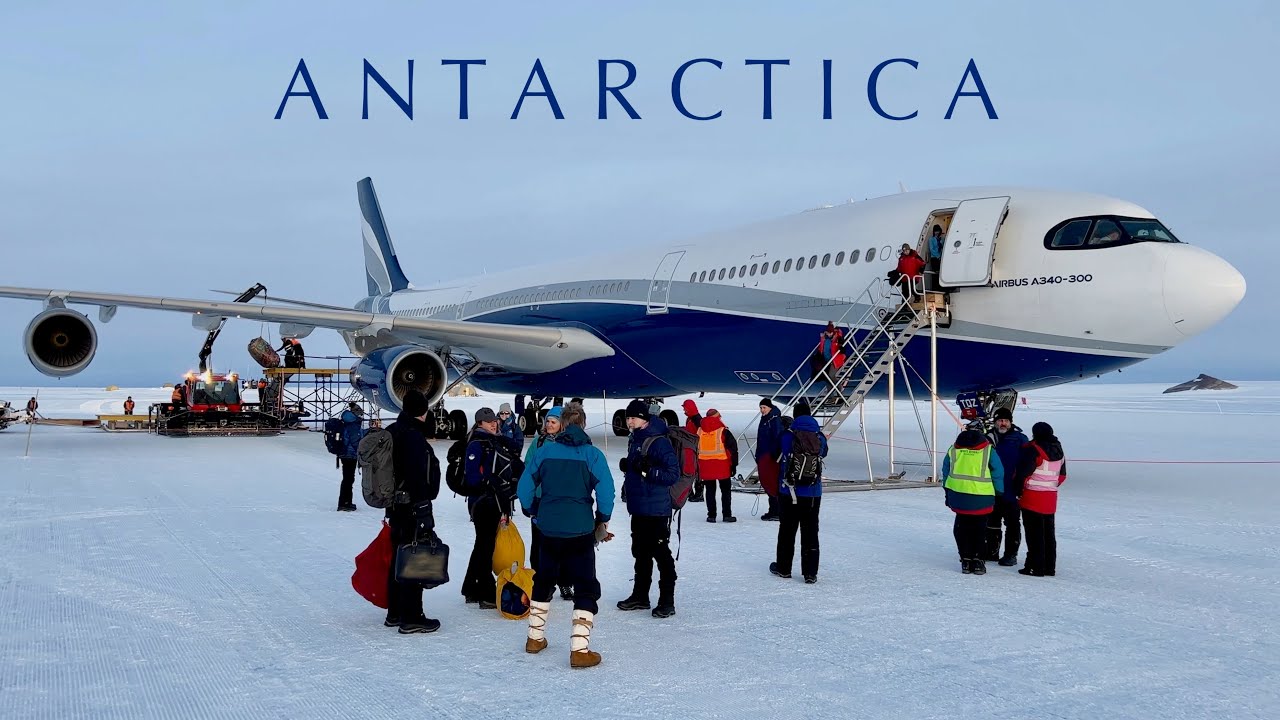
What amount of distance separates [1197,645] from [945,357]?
687 cm

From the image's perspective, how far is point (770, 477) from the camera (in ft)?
25.0

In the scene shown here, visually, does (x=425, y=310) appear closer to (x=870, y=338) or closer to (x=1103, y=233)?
(x=870, y=338)

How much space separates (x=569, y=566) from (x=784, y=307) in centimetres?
857

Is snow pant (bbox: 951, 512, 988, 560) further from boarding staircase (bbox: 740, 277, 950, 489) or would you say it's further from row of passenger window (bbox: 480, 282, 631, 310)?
row of passenger window (bbox: 480, 282, 631, 310)

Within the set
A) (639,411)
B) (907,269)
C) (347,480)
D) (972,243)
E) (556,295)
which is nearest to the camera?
(639,411)

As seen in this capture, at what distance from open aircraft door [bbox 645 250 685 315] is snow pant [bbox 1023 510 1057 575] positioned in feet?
29.9

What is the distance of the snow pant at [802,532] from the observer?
6547 millimetres

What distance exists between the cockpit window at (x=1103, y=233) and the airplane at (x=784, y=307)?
0.07 ft

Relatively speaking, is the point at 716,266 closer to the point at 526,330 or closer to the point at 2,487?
the point at 526,330

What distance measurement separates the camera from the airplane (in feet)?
34.0

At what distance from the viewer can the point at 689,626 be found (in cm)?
544

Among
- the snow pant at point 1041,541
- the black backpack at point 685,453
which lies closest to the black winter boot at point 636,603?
the black backpack at point 685,453

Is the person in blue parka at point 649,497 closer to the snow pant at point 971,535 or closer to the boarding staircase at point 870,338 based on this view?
the snow pant at point 971,535

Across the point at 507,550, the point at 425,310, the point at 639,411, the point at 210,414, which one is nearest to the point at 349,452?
the point at 507,550
